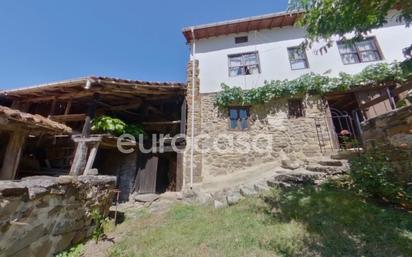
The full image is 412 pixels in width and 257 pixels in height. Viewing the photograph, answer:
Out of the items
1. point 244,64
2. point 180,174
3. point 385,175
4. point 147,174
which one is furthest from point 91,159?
point 385,175

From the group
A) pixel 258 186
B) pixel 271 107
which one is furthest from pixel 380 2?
pixel 271 107

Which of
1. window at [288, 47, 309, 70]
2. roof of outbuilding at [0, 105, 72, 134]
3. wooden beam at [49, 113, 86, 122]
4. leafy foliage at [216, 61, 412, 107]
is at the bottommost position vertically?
roof of outbuilding at [0, 105, 72, 134]

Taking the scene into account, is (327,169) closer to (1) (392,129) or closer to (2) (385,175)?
(2) (385,175)

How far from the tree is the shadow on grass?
3123mm

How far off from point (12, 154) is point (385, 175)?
26.2 ft

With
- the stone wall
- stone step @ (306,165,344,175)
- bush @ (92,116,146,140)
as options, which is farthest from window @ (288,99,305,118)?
bush @ (92,116,146,140)

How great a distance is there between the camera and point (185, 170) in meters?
8.66

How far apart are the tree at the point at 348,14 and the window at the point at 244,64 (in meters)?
5.46

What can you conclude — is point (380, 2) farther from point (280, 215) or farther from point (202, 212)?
point (202, 212)

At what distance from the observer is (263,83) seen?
9641mm

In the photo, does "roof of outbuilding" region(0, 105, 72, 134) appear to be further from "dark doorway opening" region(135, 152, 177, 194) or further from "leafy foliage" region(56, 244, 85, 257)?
"dark doorway opening" region(135, 152, 177, 194)

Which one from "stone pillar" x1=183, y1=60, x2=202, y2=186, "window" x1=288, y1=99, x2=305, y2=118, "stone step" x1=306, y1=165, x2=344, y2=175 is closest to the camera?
"stone step" x1=306, y1=165, x2=344, y2=175

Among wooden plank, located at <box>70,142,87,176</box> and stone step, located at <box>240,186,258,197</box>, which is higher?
wooden plank, located at <box>70,142,87,176</box>

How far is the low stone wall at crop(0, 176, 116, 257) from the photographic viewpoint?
3174mm
